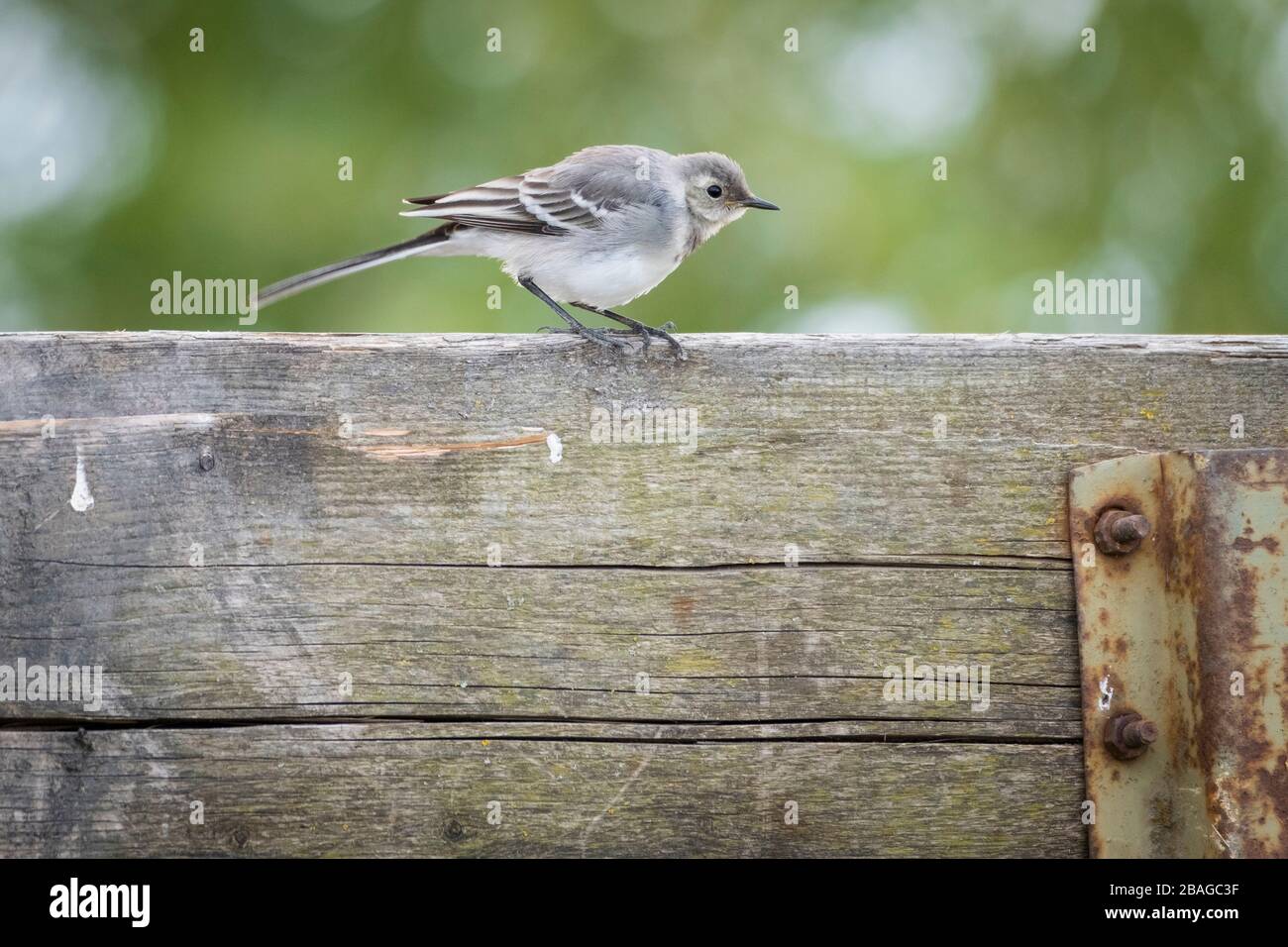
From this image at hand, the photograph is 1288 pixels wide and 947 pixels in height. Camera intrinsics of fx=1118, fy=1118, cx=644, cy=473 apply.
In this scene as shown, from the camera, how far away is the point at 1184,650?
8.14 ft

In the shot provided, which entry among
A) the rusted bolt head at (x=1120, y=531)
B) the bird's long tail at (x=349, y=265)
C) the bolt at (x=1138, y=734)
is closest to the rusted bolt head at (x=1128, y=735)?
the bolt at (x=1138, y=734)

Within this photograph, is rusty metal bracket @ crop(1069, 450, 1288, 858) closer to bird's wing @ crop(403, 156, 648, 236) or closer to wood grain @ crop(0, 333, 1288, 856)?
wood grain @ crop(0, 333, 1288, 856)

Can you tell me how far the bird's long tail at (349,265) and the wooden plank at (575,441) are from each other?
67.9 inches

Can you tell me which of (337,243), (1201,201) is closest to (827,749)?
(337,243)

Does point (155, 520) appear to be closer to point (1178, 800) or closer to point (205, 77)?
point (1178, 800)

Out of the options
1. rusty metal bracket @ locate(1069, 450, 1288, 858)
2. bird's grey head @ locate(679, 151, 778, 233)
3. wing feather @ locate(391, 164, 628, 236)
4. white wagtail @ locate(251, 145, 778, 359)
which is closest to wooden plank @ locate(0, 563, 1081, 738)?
rusty metal bracket @ locate(1069, 450, 1288, 858)

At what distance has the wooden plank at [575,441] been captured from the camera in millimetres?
2590

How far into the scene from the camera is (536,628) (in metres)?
2.58

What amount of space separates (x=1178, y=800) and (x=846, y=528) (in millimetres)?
937

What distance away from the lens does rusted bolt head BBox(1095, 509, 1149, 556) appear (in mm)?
2529

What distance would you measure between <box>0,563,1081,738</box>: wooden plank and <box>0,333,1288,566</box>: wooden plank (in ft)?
0.20

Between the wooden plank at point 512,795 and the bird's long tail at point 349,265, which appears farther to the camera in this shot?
the bird's long tail at point 349,265

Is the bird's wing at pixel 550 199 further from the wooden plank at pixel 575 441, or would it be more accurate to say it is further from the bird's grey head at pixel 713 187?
the wooden plank at pixel 575 441

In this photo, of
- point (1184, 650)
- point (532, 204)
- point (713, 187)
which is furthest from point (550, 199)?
point (1184, 650)
